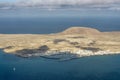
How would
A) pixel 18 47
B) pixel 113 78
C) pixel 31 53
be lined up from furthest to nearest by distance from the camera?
pixel 18 47, pixel 31 53, pixel 113 78

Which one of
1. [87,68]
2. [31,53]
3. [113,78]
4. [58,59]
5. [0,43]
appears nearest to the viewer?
[113,78]

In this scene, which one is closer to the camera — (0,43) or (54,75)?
(54,75)

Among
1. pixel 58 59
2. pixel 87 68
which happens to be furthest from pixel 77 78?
pixel 58 59

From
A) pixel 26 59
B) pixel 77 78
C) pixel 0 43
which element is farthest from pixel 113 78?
pixel 0 43

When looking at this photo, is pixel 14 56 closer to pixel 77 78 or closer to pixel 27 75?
pixel 27 75

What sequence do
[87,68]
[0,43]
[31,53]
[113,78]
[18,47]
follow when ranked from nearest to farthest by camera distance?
[113,78], [87,68], [31,53], [18,47], [0,43]

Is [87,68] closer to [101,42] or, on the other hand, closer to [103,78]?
[103,78]

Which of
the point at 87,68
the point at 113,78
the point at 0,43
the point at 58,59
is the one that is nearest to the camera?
the point at 113,78
